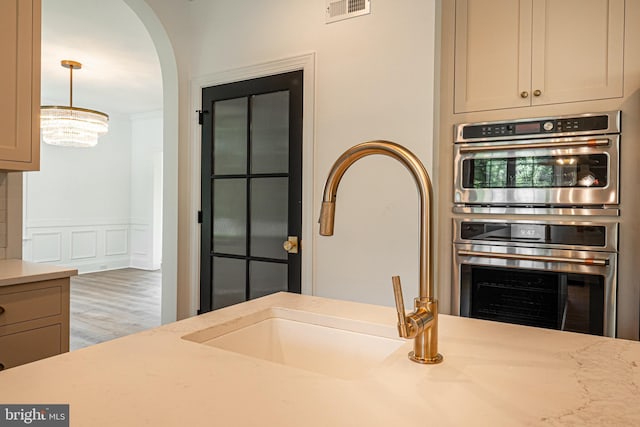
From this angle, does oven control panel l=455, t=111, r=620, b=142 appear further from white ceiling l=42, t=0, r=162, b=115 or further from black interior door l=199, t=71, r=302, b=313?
white ceiling l=42, t=0, r=162, b=115

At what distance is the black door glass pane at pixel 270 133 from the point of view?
281cm

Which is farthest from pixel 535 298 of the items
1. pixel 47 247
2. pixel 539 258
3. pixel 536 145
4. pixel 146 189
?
pixel 47 247

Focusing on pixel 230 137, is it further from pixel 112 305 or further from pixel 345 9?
pixel 112 305

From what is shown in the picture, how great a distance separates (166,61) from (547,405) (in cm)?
327

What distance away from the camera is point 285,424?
0.62 meters

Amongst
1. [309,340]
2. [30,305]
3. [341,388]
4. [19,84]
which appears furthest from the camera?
[19,84]

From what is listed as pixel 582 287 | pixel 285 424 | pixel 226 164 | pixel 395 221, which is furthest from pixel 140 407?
pixel 226 164

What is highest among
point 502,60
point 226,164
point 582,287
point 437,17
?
point 437,17

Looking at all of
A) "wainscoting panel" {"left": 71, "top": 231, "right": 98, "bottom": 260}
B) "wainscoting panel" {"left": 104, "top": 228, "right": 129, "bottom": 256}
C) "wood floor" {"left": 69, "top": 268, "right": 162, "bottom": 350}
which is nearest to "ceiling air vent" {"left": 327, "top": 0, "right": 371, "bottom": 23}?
"wood floor" {"left": 69, "top": 268, "right": 162, "bottom": 350}

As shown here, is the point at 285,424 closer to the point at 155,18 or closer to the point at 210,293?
the point at 210,293

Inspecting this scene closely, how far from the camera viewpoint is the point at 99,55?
4539 mm

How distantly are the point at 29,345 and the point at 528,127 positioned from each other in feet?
8.39

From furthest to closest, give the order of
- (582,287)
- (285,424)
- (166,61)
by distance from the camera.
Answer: (166,61) → (582,287) → (285,424)

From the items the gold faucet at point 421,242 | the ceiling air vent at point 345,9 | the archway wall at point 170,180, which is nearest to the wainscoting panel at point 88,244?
the archway wall at point 170,180
